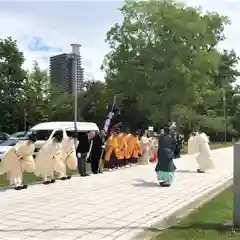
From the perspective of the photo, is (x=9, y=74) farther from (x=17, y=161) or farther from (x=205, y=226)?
(x=205, y=226)

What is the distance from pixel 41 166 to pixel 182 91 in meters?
19.5

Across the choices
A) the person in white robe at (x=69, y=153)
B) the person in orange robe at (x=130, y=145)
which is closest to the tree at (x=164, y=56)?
the person in orange robe at (x=130, y=145)

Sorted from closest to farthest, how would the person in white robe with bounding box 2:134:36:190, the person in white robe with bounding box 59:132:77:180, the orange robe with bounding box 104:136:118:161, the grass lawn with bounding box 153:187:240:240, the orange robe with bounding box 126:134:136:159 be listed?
the grass lawn with bounding box 153:187:240:240 → the person in white robe with bounding box 2:134:36:190 → the person in white robe with bounding box 59:132:77:180 → the orange robe with bounding box 104:136:118:161 → the orange robe with bounding box 126:134:136:159

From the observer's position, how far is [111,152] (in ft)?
60.7

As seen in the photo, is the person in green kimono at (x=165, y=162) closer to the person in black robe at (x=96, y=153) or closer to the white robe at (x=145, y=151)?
the person in black robe at (x=96, y=153)

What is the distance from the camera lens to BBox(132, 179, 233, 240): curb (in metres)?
7.43

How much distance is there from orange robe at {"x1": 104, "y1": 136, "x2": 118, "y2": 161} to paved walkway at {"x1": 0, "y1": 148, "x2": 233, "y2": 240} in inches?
120

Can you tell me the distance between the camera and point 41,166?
43.6ft

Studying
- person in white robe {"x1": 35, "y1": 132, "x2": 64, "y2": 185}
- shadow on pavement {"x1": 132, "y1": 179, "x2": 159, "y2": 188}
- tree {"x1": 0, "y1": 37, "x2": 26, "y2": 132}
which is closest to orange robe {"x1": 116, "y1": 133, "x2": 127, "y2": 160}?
shadow on pavement {"x1": 132, "y1": 179, "x2": 159, "y2": 188}

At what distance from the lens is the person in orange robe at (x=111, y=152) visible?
726 inches

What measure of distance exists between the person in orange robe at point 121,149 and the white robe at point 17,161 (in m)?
6.76

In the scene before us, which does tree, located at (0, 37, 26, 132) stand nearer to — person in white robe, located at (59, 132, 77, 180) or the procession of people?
the procession of people

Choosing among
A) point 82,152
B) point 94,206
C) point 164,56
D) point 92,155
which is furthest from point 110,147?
point 164,56

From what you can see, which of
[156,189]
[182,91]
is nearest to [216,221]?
[156,189]
